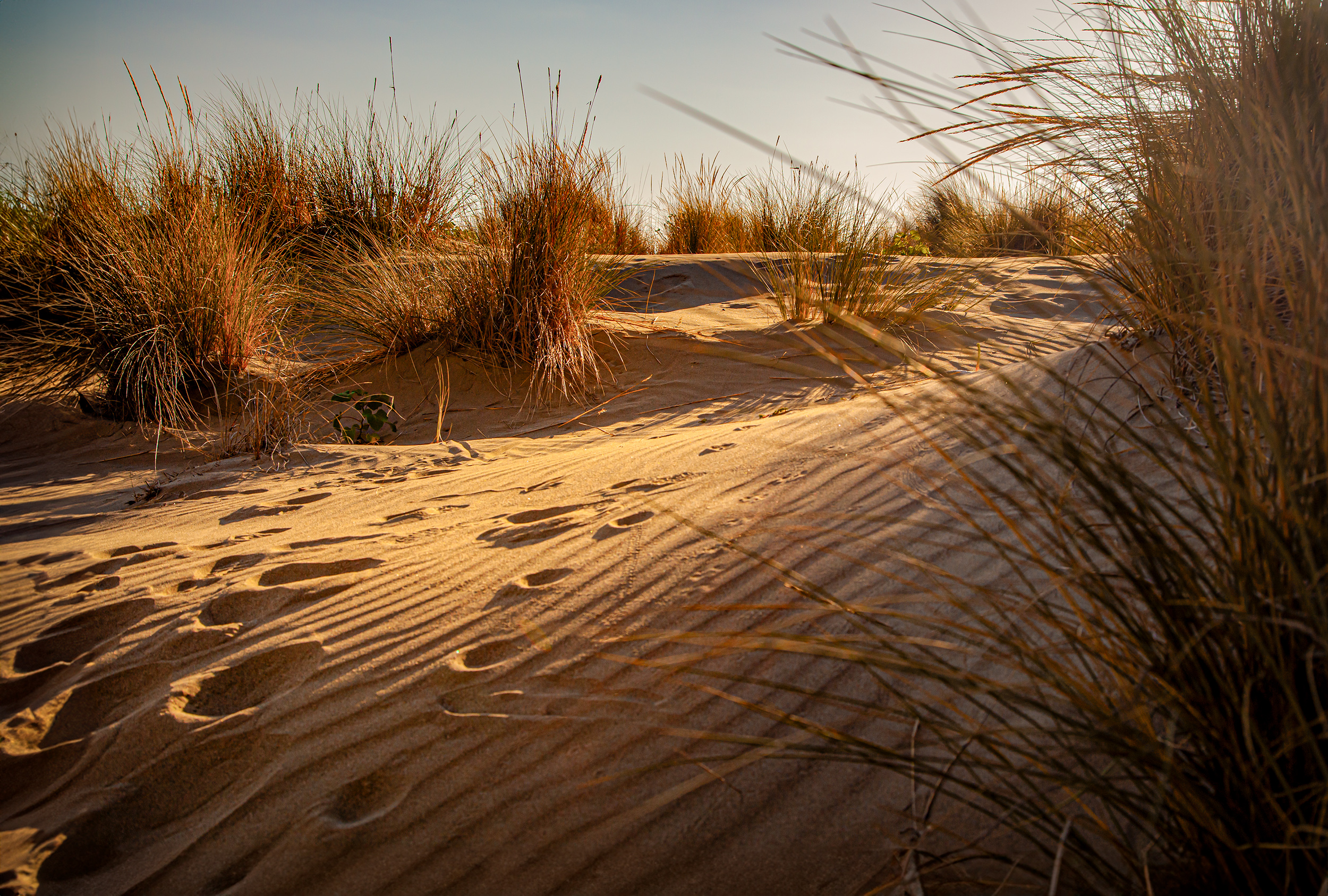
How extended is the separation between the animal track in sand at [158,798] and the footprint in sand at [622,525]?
896 millimetres

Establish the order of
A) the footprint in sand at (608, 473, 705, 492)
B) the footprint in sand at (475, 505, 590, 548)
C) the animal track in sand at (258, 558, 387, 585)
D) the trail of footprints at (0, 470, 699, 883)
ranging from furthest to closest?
the footprint in sand at (608, 473, 705, 492) → the footprint in sand at (475, 505, 590, 548) → the animal track in sand at (258, 558, 387, 585) → the trail of footprints at (0, 470, 699, 883)

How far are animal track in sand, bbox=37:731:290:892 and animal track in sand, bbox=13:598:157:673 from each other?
1.66 ft

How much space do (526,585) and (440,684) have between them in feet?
1.16

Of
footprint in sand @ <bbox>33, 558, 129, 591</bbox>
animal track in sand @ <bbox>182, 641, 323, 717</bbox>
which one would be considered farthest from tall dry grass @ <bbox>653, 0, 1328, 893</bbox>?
footprint in sand @ <bbox>33, 558, 129, 591</bbox>

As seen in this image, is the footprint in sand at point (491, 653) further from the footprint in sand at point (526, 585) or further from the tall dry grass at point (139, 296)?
the tall dry grass at point (139, 296)

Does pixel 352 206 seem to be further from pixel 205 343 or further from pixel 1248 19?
pixel 1248 19

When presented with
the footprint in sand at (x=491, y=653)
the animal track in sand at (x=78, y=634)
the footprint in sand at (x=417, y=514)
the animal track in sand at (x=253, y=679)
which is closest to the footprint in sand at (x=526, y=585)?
the footprint in sand at (x=491, y=653)

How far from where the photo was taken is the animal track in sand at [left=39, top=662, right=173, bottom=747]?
5.09 ft

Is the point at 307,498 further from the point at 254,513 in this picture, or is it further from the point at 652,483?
the point at 652,483

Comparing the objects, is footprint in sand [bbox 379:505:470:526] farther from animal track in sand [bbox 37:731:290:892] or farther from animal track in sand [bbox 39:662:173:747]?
animal track in sand [bbox 37:731:290:892]

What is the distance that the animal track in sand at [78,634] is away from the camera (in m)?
1.74

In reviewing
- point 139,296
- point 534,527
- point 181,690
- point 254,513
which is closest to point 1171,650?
point 534,527

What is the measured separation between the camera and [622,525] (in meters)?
2.10

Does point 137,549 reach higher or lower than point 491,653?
higher
